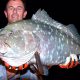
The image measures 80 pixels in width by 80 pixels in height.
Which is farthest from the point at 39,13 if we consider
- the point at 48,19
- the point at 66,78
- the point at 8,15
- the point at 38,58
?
the point at 66,78

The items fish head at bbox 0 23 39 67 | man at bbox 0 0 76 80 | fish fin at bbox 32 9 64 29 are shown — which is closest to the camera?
fish head at bbox 0 23 39 67

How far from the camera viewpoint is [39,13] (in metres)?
2.69

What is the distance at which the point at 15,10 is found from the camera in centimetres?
348

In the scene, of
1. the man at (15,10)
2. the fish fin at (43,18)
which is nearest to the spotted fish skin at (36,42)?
the fish fin at (43,18)

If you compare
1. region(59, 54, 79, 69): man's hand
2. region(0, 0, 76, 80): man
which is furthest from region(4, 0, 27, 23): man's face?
region(59, 54, 79, 69): man's hand

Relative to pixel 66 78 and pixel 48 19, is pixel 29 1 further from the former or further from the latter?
pixel 48 19

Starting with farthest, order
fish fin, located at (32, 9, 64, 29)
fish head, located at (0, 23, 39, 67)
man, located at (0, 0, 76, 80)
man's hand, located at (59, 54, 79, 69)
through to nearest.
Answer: man, located at (0, 0, 76, 80) → man's hand, located at (59, 54, 79, 69) → fish fin, located at (32, 9, 64, 29) → fish head, located at (0, 23, 39, 67)

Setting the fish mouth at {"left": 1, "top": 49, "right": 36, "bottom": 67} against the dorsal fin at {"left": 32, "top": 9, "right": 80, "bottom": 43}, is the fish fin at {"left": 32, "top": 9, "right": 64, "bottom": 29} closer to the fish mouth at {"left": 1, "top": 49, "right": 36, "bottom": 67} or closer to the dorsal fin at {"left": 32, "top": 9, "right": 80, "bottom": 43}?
the dorsal fin at {"left": 32, "top": 9, "right": 80, "bottom": 43}

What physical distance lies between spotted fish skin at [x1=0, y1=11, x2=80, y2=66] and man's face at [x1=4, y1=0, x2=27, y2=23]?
2.71 feet

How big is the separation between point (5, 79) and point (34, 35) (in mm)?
955

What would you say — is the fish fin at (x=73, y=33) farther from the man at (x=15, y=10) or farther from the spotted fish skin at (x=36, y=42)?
the man at (x=15, y=10)

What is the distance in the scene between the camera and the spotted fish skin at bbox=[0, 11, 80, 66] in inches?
94.0

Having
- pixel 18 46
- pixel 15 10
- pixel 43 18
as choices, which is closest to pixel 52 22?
pixel 43 18

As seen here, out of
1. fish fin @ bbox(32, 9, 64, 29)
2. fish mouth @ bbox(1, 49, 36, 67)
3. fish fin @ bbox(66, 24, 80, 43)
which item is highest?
fish fin @ bbox(32, 9, 64, 29)
